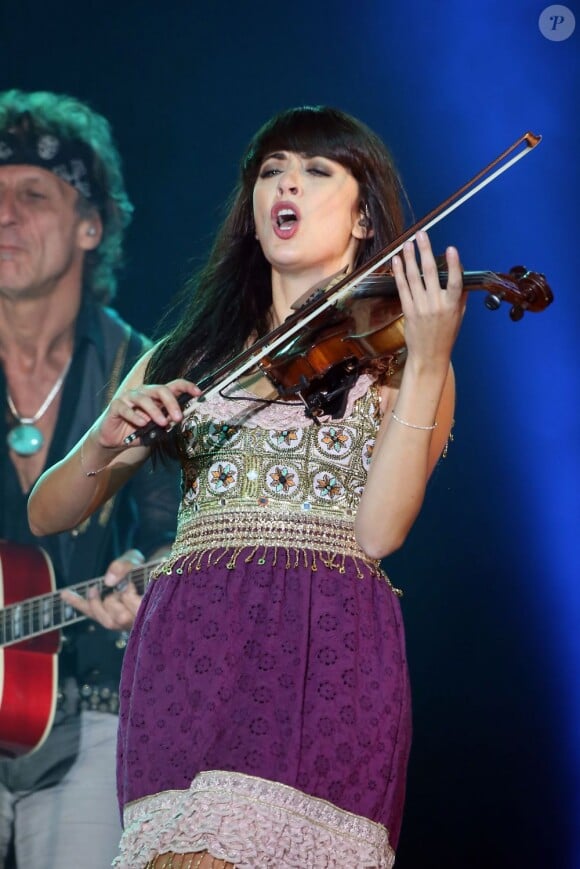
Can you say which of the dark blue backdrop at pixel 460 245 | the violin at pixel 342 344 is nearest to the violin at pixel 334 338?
the violin at pixel 342 344

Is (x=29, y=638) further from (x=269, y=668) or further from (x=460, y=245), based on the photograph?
(x=269, y=668)

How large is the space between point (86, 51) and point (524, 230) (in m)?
1.20

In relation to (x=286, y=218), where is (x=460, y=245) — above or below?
above

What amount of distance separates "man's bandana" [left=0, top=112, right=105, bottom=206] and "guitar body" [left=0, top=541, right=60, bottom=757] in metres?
0.92

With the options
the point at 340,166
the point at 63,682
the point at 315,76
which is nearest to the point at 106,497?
the point at 340,166

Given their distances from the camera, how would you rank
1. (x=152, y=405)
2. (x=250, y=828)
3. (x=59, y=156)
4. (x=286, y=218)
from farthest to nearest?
(x=59, y=156) → (x=286, y=218) → (x=152, y=405) → (x=250, y=828)

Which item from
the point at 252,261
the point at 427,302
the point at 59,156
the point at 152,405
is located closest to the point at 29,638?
the point at 59,156

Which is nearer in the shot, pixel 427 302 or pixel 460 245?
pixel 427 302

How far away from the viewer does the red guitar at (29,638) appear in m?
2.99

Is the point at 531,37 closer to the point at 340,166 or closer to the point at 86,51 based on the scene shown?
the point at 86,51

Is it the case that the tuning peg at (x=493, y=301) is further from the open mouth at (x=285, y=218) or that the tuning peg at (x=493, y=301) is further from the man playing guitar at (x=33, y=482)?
the man playing guitar at (x=33, y=482)

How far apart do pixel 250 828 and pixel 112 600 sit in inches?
61.2

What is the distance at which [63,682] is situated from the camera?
300 cm

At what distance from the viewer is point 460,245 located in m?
3.05
